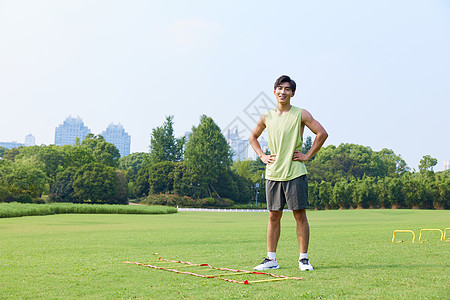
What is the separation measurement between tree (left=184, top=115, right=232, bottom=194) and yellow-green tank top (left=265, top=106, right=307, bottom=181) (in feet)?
216

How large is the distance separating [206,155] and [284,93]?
6686 centimetres

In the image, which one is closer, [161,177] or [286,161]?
[286,161]

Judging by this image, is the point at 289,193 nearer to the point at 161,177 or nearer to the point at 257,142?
the point at 257,142

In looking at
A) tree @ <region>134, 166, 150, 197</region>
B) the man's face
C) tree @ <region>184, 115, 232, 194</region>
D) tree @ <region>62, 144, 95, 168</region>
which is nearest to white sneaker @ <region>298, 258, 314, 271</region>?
the man's face

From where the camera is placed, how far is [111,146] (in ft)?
281

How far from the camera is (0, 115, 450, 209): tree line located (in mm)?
57000

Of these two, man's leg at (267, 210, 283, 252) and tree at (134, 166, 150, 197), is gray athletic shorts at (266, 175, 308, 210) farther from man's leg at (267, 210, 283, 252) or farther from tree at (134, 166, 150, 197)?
tree at (134, 166, 150, 197)

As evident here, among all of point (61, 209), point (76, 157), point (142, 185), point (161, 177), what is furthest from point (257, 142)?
point (76, 157)

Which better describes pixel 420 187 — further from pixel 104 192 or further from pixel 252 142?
pixel 252 142

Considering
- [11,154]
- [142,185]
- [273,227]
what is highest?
[11,154]

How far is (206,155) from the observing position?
72.8 meters

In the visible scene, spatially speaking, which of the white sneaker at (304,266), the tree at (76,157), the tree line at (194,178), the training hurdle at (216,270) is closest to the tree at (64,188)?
the tree line at (194,178)

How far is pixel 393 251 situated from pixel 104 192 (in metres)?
62.5

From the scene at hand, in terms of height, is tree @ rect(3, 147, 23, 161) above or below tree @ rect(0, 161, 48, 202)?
above
